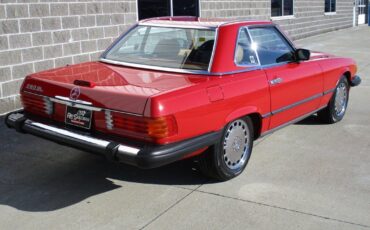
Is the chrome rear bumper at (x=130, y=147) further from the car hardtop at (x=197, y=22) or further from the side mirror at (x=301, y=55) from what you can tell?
the side mirror at (x=301, y=55)

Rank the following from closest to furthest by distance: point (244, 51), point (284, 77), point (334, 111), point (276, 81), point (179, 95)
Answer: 1. point (179, 95)
2. point (244, 51)
3. point (276, 81)
4. point (284, 77)
5. point (334, 111)

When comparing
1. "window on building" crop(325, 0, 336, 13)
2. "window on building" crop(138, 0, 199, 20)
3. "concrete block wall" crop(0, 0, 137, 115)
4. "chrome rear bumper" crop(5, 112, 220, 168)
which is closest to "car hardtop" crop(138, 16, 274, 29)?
"chrome rear bumper" crop(5, 112, 220, 168)

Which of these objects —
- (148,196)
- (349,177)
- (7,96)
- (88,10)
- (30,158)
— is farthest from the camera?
(88,10)

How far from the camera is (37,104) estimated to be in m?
4.47

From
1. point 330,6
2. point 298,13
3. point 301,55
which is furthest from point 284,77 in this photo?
point 330,6

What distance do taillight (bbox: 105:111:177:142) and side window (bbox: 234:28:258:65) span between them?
3.88 feet

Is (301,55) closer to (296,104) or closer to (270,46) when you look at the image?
(270,46)

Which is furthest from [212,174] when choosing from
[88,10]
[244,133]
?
[88,10]

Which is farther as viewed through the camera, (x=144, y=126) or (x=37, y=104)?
(x=37, y=104)

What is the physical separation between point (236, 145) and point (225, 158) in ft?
0.58

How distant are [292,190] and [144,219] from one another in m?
1.36

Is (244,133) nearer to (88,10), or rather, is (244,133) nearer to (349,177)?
(349,177)

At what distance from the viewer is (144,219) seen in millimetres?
3766

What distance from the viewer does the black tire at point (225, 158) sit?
4.28m
